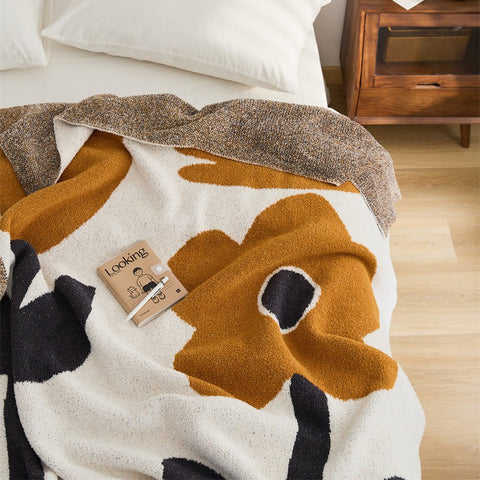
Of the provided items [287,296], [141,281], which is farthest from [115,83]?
[287,296]

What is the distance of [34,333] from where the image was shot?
1120mm

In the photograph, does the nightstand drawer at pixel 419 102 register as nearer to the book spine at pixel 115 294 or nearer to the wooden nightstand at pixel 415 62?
the wooden nightstand at pixel 415 62

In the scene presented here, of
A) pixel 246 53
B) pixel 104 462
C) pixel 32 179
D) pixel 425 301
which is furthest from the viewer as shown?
pixel 425 301

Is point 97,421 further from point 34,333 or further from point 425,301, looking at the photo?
point 425,301

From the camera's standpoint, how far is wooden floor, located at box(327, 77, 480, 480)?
1543mm

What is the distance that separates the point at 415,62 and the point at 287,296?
1.00m

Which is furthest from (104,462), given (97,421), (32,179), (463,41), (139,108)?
(463,41)

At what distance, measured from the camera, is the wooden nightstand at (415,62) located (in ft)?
5.66

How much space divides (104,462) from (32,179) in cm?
66

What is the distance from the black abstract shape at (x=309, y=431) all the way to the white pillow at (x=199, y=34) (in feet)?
2.68

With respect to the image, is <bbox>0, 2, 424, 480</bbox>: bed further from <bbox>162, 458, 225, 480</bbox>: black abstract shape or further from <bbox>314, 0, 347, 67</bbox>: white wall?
<bbox>314, 0, 347, 67</bbox>: white wall

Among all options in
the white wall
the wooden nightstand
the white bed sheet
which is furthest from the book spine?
the white wall

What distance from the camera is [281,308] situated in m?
1.17

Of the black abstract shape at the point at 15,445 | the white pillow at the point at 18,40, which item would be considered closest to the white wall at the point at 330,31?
the white pillow at the point at 18,40
